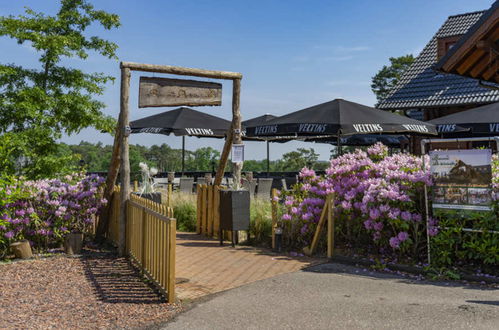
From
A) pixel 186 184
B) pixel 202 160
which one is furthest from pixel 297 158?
pixel 186 184

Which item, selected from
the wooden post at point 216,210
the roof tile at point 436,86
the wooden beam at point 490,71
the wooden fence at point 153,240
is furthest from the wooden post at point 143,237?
the roof tile at point 436,86

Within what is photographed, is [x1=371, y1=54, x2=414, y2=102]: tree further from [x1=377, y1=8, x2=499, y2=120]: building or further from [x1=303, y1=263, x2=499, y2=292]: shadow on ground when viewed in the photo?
[x1=303, y1=263, x2=499, y2=292]: shadow on ground

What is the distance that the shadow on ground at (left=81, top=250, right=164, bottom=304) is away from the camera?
5301mm

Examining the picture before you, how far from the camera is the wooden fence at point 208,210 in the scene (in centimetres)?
962

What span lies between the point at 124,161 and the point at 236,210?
2047mm

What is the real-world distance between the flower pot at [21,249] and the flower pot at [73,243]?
1.83 feet

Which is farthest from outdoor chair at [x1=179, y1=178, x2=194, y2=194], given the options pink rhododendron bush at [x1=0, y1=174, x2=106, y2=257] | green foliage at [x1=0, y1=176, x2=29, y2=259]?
green foliage at [x1=0, y1=176, x2=29, y2=259]

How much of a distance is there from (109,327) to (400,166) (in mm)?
5094

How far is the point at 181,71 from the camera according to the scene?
8.70 metres

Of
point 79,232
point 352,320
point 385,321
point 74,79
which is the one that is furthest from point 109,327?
point 74,79

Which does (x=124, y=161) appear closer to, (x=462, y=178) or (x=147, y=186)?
(x=147, y=186)

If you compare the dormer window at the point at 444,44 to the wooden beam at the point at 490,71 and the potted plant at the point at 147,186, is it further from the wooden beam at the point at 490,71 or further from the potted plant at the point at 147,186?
the potted plant at the point at 147,186

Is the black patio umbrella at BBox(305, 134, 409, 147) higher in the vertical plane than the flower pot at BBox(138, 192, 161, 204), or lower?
higher

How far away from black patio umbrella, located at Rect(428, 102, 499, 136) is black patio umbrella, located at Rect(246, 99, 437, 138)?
627mm
